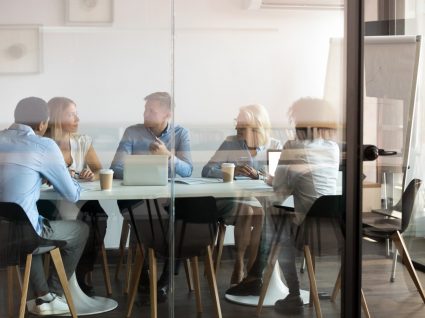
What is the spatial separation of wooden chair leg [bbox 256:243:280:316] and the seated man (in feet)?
1.90

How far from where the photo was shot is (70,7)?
324cm

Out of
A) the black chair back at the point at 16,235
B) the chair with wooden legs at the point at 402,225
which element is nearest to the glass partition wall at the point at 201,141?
the black chair back at the point at 16,235

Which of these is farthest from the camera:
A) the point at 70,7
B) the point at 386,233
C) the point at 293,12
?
the point at 386,233

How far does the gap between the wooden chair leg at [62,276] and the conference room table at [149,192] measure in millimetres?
20

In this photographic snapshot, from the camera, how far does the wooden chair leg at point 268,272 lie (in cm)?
355

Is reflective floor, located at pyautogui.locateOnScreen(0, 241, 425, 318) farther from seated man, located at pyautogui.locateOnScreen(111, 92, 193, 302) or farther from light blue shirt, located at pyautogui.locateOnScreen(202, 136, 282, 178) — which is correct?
light blue shirt, located at pyautogui.locateOnScreen(202, 136, 282, 178)

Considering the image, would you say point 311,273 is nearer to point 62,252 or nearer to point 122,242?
point 122,242

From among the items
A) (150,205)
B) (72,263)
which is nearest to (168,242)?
(150,205)

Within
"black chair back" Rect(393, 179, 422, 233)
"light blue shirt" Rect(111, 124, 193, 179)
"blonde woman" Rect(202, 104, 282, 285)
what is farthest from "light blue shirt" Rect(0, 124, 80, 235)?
"black chair back" Rect(393, 179, 422, 233)

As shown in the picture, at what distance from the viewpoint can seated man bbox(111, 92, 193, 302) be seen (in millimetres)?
3324

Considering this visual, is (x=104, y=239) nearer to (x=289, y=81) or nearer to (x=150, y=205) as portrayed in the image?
(x=150, y=205)

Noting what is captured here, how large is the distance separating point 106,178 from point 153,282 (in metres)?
0.54

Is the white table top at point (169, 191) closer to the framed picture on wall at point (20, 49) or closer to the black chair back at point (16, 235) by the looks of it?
the black chair back at point (16, 235)

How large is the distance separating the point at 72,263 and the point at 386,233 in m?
1.57
